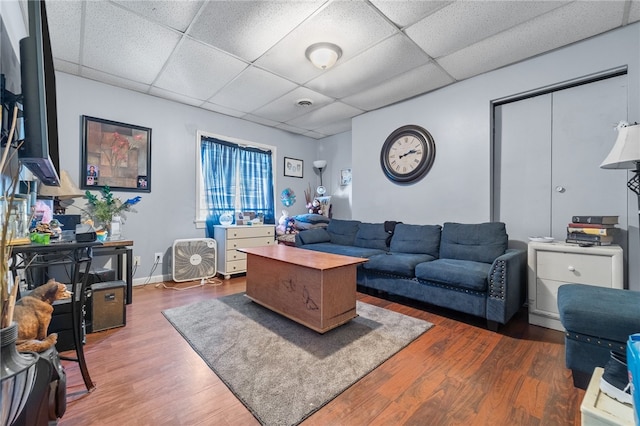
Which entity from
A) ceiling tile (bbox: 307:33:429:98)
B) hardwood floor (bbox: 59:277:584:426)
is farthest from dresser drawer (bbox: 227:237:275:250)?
ceiling tile (bbox: 307:33:429:98)

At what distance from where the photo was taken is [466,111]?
123 inches

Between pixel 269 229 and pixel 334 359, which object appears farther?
pixel 269 229

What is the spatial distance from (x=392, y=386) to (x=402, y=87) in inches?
125

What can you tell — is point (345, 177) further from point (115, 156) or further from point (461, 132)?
point (115, 156)

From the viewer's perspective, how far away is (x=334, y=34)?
7.50 feet

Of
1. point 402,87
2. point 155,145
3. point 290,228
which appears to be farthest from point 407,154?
point 155,145

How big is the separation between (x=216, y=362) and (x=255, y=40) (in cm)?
259

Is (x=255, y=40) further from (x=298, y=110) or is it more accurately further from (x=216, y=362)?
(x=216, y=362)

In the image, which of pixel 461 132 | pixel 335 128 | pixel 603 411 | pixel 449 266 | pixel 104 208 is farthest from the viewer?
pixel 335 128

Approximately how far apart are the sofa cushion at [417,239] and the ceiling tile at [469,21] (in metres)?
1.91

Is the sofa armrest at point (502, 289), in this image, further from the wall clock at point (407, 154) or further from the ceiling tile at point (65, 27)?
the ceiling tile at point (65, 27)

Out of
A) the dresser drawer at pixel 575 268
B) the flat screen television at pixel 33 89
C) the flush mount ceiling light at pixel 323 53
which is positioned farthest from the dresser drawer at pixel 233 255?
the dresser drawer at pixel 575 268

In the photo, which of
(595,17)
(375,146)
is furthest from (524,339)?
(375,146)

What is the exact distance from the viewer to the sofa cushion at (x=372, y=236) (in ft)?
11.8
